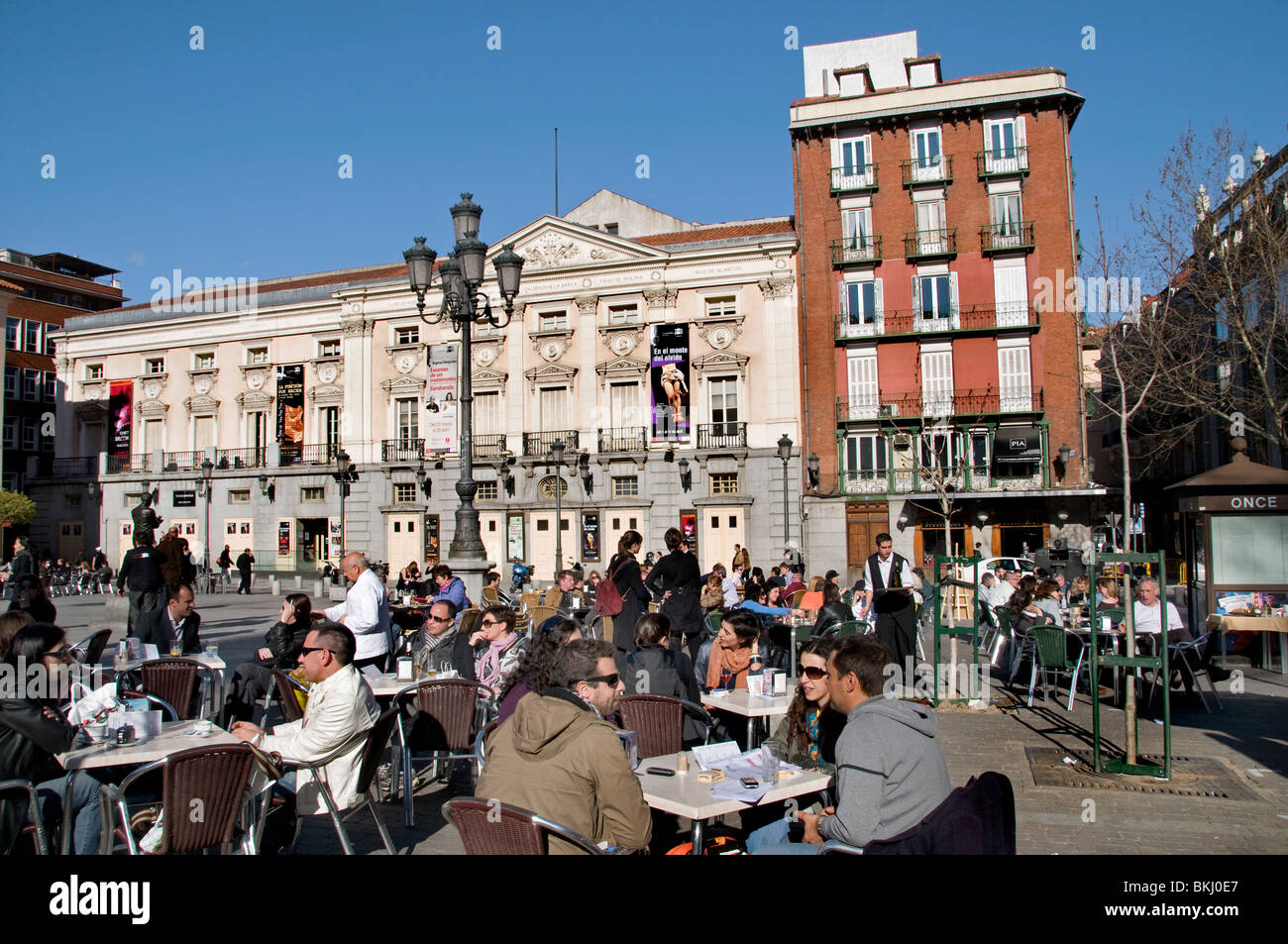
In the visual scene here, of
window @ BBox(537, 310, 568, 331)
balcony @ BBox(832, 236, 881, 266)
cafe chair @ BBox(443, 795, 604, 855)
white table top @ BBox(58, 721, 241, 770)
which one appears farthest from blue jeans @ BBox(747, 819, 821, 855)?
window @ BBox(537, 310, 568, 331)

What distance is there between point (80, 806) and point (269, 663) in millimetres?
3268

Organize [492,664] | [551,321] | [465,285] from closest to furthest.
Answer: [492,664]
[465,285]
[551,321]

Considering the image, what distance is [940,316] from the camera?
32281mm

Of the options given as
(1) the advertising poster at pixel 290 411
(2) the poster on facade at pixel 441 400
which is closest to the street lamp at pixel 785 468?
(2) the poster on facade at pixel 441 400

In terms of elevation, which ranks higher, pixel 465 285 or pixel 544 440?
pixel 465 285

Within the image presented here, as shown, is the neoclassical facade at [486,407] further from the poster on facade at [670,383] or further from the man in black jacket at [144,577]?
the man in black jacket at [144,577]

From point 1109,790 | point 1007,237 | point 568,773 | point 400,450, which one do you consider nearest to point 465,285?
point 1109,790

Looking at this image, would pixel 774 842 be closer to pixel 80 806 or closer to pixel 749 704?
pixel 749 704

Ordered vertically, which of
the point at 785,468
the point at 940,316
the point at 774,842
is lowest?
the point at 774,842

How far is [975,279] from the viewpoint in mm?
32094

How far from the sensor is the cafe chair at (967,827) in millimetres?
2986

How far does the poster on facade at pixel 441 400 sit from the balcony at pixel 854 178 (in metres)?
16.1
